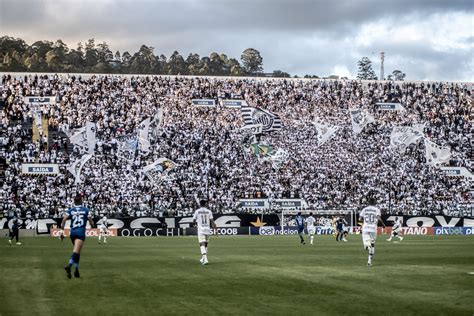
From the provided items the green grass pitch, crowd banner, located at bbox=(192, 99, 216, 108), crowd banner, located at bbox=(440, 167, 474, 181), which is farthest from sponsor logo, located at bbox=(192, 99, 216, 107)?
the green grass pitch

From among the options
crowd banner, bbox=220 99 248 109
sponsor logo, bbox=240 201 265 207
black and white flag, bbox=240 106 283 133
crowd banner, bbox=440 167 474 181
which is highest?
crowd banner, bbox=220 99 248 109

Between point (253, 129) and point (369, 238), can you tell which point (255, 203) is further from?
point (369, 238)

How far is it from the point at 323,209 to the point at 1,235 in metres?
29.3

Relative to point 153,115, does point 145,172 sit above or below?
below

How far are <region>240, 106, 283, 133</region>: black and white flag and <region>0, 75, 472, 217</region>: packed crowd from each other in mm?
1114

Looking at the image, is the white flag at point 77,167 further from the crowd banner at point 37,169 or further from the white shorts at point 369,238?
the white shorts at point 369,238

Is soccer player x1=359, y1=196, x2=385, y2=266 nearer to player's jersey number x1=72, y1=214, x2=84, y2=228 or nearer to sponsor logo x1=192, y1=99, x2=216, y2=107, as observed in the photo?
player's jersey number x1=72, y1=214, x2=84, y2=228

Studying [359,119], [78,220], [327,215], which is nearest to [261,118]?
[359,119]

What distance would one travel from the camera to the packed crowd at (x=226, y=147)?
230 feet

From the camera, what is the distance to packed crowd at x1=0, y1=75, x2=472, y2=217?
70.0 m

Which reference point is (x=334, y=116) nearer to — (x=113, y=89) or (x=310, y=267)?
(x=113, y=89)

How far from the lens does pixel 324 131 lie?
270ft

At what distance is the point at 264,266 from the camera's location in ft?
90.0

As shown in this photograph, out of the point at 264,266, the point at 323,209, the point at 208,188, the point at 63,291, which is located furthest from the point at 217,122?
the point at 63,291
